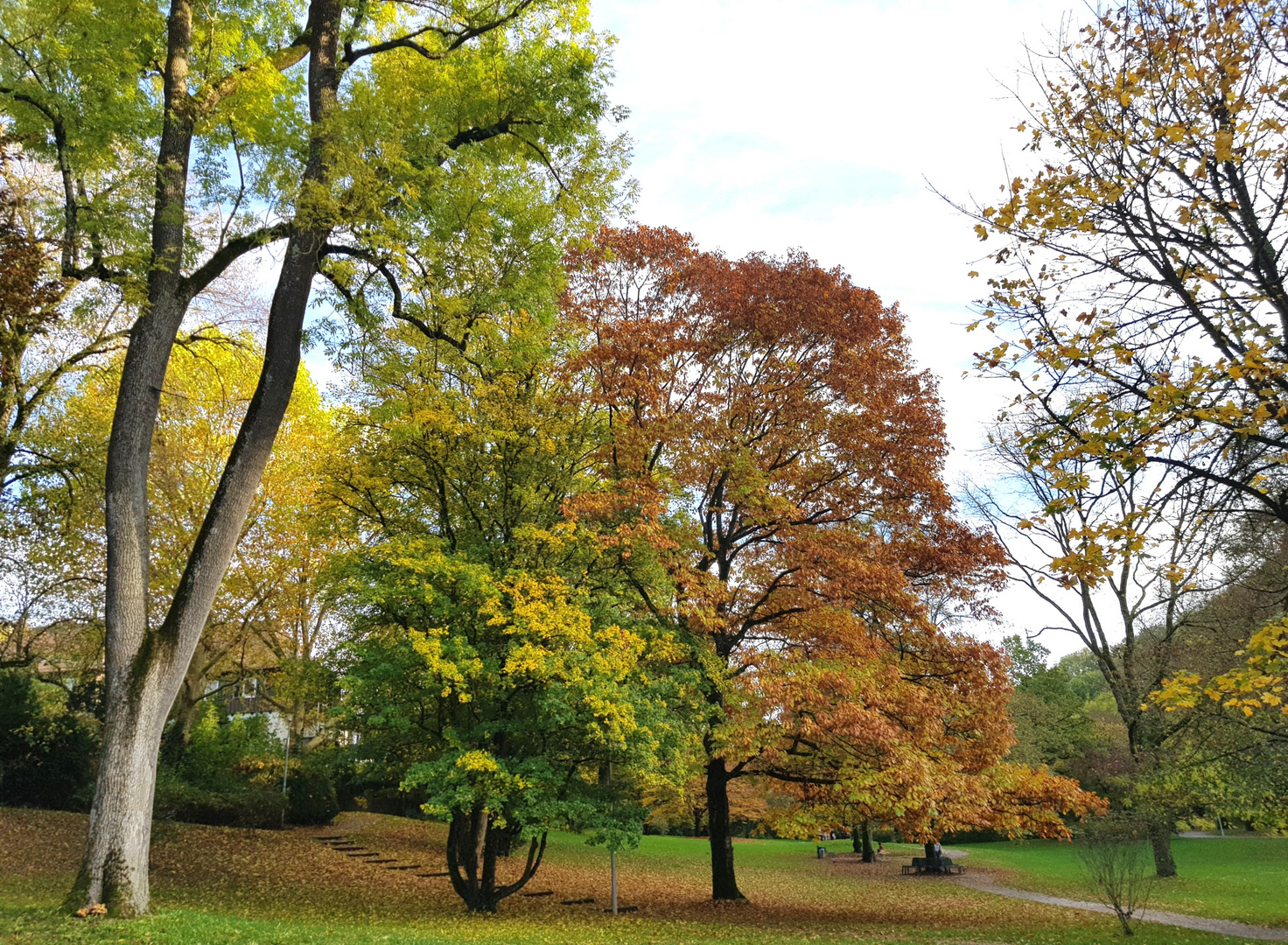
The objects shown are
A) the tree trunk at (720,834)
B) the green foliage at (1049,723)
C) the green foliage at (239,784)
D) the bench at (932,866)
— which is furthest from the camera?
the green foliage at (1049,723)

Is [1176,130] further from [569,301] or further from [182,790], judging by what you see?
[182,790]

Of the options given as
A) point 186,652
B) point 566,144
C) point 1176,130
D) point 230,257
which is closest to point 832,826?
point 186,652

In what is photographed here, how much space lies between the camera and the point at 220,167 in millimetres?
10000

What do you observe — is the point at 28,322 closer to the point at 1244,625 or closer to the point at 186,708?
the point at 186,708

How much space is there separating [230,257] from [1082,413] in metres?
9.68

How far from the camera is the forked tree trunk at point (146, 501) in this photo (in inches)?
299

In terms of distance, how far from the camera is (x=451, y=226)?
9.74 m

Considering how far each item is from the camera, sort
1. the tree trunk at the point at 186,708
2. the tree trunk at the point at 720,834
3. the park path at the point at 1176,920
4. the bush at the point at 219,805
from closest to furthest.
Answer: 1. the park path at the point at 1176,920
2. the tree trunk at the point at 720,834
3. the bush at the point at 219,805
4. the tree trunk at the point at 186,708

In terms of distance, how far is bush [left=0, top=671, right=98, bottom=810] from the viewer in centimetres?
1598

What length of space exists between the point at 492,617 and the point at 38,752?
44.1 feet

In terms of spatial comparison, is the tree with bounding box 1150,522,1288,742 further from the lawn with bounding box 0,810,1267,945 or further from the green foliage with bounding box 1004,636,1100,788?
the green foliage with bounding box 1004,636,1100,788

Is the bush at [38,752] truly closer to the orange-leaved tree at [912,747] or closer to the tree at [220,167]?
the tree at [220,167]

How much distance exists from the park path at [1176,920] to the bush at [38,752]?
71.7 ft

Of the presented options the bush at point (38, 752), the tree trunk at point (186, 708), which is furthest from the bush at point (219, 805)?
the bush at point (38, 752)
